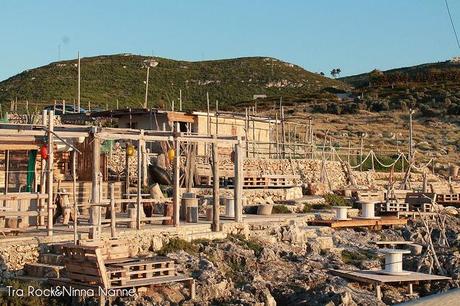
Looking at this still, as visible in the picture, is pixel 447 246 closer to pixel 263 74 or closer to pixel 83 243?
pixel 83 243

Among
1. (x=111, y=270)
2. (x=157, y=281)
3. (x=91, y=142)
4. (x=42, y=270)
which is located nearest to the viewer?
(x=111, y=270)

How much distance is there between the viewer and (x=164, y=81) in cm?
9019

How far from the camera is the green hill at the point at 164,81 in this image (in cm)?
7706

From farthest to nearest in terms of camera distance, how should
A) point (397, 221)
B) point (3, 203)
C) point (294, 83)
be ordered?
point (294, 83)
point (397, 221)
point (3, 203)

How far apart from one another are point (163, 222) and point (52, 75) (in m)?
69.9

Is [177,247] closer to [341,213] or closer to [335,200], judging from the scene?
[341,213]

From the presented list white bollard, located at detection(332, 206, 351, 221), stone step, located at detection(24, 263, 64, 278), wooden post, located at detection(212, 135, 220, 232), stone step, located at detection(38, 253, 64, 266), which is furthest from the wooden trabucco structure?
white bollard, located at detection(332, 206, 351, 221)

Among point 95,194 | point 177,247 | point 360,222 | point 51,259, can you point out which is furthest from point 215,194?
point 360,222

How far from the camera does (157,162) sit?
2933cm

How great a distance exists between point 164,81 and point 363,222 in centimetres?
6698

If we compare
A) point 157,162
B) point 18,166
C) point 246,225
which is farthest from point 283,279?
point 157,162

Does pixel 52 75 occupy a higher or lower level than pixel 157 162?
higher

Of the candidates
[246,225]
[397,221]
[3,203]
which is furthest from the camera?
[397,221]

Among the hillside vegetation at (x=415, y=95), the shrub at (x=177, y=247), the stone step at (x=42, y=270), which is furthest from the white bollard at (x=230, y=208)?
the hillside vegetation at (x=415, y=95)
